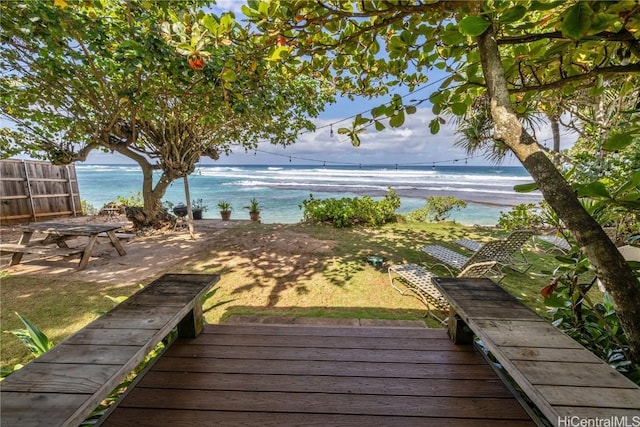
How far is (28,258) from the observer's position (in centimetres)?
547

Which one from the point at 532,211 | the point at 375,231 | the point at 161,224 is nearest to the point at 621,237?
the point at 532,211

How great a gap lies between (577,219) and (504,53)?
148 cm

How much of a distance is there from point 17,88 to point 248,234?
17.2 ft

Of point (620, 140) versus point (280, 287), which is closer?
point (620, 140)

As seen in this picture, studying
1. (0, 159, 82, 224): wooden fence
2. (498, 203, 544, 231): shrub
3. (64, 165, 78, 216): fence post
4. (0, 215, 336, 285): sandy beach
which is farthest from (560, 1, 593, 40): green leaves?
(64, 165, 78, 216): fence post

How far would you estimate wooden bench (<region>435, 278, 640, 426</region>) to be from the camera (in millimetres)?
951

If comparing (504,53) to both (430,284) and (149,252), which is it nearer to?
(430,284)

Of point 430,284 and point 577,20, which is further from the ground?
point 577,20

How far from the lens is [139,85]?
13.5 ft

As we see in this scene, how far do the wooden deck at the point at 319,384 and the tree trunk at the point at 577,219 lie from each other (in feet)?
2.57

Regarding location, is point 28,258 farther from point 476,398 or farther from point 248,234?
point 476,398

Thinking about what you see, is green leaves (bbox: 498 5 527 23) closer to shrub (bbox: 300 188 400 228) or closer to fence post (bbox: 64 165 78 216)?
shrub (bbox: 300 188 400 228)

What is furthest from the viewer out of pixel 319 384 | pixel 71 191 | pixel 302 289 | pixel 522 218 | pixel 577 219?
pixel 71 191

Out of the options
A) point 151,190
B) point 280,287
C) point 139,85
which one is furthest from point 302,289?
point 151,190
